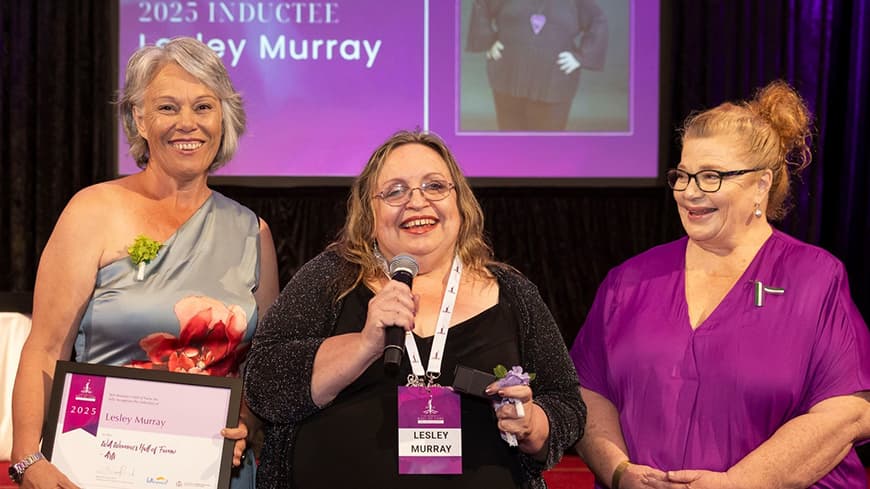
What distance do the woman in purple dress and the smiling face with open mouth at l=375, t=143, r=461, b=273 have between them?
23.2 inches

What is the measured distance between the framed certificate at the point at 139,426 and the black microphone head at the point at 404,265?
497 millimetres

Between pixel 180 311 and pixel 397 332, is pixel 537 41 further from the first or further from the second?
pixel 397 332

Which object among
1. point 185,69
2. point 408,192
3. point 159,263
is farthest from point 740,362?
point 185,69

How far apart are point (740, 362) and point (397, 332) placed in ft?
3.16

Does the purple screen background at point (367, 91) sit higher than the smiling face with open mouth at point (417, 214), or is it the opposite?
the purple screen background at point (367, 91)

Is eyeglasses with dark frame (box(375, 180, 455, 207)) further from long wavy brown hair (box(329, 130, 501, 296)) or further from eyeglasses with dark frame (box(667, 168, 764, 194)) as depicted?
eyeglasses with dark frame (box(667, 168, 764, 194))

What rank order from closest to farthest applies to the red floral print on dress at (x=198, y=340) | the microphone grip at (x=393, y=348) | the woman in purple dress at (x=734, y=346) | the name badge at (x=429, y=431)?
the microphone grip at (x=393, y=348)
the name badge at (x=429, y=431)
the woman in purple dress at (x=734, y=346)
the red floral print on dress at (x=198, y=340)

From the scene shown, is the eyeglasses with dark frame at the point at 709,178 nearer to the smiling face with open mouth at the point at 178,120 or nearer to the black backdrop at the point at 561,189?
the smiling face with open mouth at the point at 178,120

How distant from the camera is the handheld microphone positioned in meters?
1.95

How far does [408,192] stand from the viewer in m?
2.42

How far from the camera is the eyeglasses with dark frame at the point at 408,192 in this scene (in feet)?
7.92

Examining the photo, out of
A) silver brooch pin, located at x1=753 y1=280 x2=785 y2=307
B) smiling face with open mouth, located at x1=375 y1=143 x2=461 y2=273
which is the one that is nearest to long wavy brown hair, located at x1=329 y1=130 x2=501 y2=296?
smiling face with open mouth, located at x1=375 y1=143 x2=461 y2=273

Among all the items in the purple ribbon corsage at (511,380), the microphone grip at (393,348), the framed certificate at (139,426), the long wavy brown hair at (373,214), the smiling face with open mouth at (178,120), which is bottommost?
the framed certificate at (139,426)

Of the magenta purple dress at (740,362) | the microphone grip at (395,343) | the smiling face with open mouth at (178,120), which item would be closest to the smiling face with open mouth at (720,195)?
the magenta purple dress at (740,362)
